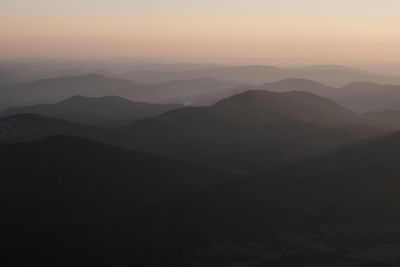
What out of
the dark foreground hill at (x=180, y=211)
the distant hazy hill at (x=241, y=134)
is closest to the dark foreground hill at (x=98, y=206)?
the dark foreground hill at (x=180, y=211)

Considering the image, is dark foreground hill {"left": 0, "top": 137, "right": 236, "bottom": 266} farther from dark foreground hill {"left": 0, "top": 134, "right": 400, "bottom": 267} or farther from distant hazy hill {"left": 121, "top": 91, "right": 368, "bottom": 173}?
distant hazy hill {"left": 121, "top": 91, "right": 368, "bottom": 173}

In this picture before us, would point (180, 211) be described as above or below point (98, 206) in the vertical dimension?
below

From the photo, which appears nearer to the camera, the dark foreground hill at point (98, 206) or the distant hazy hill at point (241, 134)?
the dark foreground hill at point (98, 206)

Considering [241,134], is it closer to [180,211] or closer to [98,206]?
[180,211]

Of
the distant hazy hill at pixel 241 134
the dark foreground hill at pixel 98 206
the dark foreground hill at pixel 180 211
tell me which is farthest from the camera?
the distant hazy hill at pixel 241 134

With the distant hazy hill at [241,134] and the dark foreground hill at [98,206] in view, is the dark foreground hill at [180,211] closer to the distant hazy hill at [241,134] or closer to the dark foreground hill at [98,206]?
the dark foreground hill at [98,206]

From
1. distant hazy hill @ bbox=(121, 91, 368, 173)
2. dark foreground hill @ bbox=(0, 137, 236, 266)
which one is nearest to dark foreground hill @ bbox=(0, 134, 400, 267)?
dark foreground hill @ bbox=(0, 137, 236, 266)

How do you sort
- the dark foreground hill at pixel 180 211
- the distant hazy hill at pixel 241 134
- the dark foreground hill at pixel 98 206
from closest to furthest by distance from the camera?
the dark foreground hill at pixel 98 206
the dark foreground hill at pixel 180 211
the distant hazy hill at pixel 241 134

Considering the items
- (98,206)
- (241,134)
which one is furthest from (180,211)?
(241,134)
